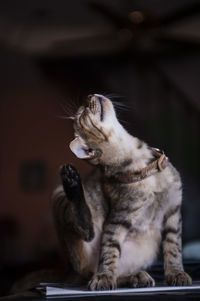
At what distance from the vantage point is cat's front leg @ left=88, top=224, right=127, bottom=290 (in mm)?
957

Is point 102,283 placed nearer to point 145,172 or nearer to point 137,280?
point 137,280

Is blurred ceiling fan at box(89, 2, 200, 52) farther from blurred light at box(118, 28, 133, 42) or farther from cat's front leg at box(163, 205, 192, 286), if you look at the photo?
cat's front leg at box(163, 205, 192, 286)

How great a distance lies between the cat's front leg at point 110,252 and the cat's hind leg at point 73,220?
0.16 ft

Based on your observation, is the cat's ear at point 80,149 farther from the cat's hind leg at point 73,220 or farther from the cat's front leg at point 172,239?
the cat's front leg at point 172,239

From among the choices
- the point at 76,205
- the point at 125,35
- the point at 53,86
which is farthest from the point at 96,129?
the point at 53,86

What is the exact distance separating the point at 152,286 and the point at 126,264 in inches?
5.2

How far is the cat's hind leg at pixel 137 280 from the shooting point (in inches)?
37.2

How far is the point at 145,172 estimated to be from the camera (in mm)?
980

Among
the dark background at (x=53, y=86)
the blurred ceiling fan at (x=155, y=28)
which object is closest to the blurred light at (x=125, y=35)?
the blurred ceiling fan at (x=155, y=28)

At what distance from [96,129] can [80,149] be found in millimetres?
53

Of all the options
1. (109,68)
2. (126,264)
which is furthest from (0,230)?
(126,264)

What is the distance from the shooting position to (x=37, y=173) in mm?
5172

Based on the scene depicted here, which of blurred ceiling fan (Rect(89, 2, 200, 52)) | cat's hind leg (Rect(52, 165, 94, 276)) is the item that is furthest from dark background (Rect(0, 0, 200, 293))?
cat's hind leg (Rect(52, 165, 94, 276))

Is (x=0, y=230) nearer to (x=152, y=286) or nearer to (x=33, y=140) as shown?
(x=33, y=140)
